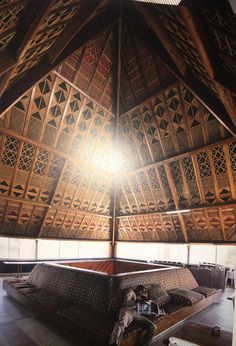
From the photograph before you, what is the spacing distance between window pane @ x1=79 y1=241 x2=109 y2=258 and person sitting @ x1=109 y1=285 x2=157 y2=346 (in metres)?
9.56

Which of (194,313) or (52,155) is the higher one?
(52,155)

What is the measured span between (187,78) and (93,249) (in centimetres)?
1003

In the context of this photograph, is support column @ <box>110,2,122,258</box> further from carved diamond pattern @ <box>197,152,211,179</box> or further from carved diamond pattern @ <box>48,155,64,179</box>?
carved diamond pattern @ <box>197,152,211,179</box>

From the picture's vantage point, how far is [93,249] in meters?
13.5

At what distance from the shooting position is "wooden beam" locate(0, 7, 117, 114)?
239 inches

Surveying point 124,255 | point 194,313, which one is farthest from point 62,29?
point 124,255

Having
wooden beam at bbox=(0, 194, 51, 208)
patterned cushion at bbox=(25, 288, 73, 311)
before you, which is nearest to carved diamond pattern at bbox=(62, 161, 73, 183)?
wooden beam at bbox=(0, 194, 51, 208)

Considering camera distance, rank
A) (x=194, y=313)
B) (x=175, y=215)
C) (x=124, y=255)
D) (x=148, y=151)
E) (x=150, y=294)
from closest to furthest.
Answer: (x=150, y=294)
(x=194, y=313)
(x=148, y=151)
(x=175, y=215)
(x=124, y=255)

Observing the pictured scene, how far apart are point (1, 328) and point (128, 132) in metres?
8.00

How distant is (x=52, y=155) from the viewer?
9.33 metres

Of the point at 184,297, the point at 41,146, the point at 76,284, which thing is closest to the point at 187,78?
the point at 41,146

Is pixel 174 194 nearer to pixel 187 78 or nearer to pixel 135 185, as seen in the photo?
pixel 135 185

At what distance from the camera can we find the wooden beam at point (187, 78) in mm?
6711

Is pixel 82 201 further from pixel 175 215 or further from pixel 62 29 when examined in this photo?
pixel 62 29
